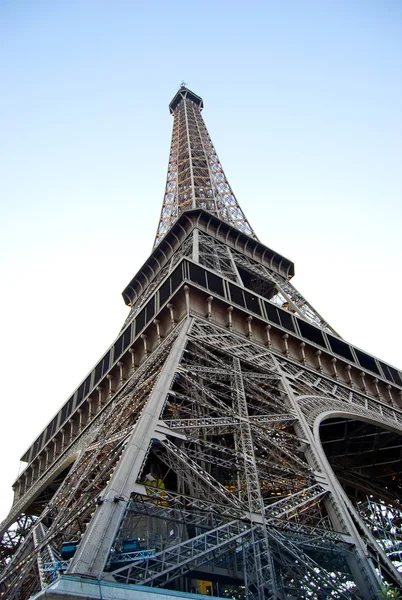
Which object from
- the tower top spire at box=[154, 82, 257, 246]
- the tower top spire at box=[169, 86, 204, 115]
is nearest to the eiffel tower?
the tower top spire at box=[154, 82, 257, 246]

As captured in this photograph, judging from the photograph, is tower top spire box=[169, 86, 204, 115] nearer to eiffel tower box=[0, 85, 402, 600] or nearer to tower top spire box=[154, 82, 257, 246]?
tower top spire box=[154, 82, 257, 246]

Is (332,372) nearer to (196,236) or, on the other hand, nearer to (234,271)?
(234,271)

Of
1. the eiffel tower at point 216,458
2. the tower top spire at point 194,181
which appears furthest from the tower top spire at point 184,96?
the eiffel tower at point 216,458

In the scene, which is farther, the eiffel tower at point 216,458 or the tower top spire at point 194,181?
the tower top spire at point 194,181

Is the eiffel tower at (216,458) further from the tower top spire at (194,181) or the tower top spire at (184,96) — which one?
the tower top spire at (184,96)

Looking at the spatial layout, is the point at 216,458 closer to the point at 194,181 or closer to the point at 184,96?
the point at 194,181

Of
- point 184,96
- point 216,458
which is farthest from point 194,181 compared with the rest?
point 216,458

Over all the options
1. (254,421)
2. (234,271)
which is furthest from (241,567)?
(234,271)
